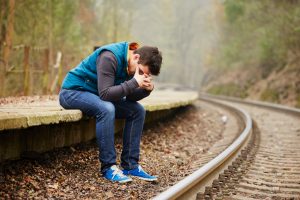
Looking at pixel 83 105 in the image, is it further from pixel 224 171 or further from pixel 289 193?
pixel 289 193

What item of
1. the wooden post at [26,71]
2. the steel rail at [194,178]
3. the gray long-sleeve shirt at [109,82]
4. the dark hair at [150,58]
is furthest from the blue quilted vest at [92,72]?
the wooden post at [26,71]

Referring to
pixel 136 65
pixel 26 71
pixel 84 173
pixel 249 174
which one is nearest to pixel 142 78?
pixel 136 65

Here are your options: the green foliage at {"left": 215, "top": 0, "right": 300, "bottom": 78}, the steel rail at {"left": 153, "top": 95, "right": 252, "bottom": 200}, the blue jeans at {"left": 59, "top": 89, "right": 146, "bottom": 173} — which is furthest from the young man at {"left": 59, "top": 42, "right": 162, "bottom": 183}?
the green foliage at {"left": 215, "top": 0, "right": 300, "bottom": 78}

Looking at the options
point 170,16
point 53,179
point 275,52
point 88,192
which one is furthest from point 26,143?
point 170,16

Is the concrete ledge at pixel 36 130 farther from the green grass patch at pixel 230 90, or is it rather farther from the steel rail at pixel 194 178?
the green grass patch at pixel 230 90

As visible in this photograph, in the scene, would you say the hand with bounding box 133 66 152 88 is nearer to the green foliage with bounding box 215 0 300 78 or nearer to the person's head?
the person's head

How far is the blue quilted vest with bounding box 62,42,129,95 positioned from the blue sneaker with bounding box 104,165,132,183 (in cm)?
84

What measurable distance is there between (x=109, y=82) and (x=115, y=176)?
0.93 meters

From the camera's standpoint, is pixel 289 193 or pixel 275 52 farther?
pixel 275 52

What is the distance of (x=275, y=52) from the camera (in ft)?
76.1

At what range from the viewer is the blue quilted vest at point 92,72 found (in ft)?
14.1

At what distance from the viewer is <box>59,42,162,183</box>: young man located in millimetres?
4152

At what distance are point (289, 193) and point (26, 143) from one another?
2.67 metres

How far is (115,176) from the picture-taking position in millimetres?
4277
